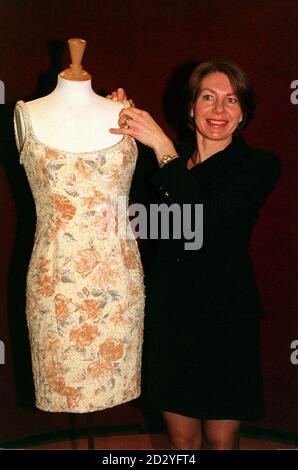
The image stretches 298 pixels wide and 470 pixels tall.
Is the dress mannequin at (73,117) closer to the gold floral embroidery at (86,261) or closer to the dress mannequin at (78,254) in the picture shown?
the dress mannequin at (78,254)

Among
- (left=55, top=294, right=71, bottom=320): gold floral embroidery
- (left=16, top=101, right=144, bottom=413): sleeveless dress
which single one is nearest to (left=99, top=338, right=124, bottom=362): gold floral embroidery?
(left=16, top=101, right=144, bottom=413): sleeveless dress

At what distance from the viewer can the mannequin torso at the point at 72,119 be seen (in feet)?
5.51

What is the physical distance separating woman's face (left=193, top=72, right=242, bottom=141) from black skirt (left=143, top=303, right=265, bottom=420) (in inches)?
22.3

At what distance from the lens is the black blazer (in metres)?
1.83

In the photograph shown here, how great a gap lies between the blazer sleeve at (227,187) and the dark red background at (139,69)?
0.86m

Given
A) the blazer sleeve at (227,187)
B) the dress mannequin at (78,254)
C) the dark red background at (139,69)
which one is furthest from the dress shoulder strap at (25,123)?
the dark red background at (139,69)

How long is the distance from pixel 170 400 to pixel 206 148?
Answer: 0.79m

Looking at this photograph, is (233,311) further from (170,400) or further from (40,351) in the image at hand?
(40,351)

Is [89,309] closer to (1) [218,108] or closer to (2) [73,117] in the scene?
(2) [73,117]

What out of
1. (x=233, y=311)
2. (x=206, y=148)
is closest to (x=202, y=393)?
(x=233, y=311)

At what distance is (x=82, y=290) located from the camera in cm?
169

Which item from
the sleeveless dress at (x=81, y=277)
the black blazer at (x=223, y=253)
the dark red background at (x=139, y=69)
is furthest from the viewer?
the dark red background at (x=139, y=69)

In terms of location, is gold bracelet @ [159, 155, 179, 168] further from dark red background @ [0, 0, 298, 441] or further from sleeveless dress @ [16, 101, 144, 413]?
dark red background @ [0, 0, 298, 441]
